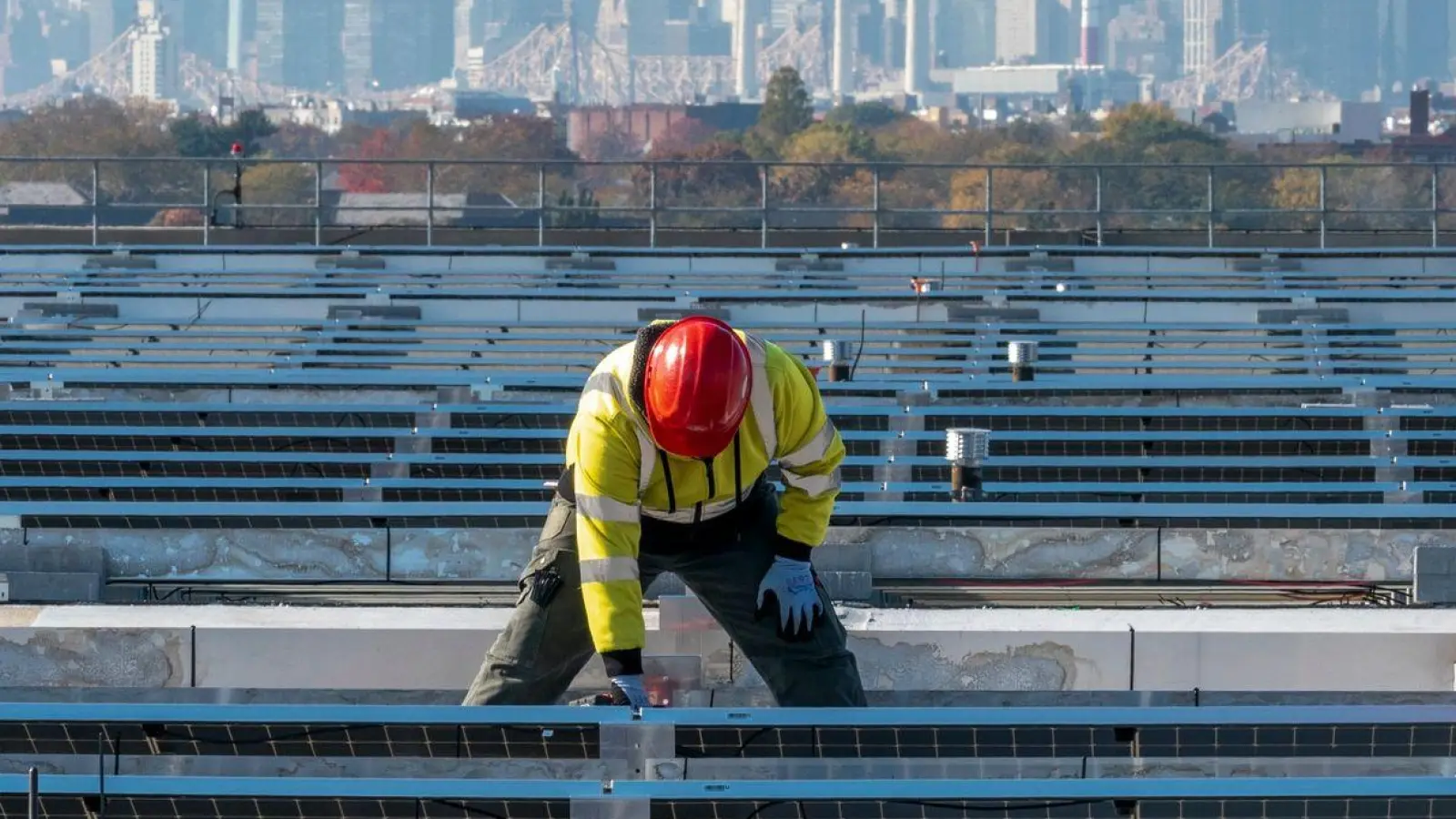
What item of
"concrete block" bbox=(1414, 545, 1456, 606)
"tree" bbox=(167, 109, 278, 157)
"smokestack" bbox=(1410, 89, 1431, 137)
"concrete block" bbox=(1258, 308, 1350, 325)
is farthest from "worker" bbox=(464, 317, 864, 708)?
"smokestack" bbox=(1410, 89, 1431, 137)

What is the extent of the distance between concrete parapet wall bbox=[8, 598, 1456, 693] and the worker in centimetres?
110

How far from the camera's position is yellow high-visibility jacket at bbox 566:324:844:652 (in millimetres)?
7250

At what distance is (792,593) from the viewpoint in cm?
761

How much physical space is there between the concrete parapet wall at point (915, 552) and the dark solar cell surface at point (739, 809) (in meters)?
5.28

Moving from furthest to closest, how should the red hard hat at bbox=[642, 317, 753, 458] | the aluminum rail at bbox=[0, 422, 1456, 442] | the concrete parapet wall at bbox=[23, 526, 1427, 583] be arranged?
the aluminum rail at bbox=[0, 422, 1456, 442] → the concrete parapet wall at bbox=[23, 526, 1427, 583] → the red hard hat at bbox=[642, 317, 753, 458]

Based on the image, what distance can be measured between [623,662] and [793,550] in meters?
0.75

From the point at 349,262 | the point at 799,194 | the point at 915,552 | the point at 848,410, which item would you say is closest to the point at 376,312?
the point at 349,262

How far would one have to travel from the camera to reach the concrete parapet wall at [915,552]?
39.2ft

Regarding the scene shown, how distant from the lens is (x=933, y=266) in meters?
A: 22.8

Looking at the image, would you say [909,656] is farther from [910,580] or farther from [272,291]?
[272,291]

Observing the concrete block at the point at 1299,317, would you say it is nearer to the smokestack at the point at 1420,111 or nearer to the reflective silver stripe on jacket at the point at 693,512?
the reflective silver stripe on jacket at the point at 693,512

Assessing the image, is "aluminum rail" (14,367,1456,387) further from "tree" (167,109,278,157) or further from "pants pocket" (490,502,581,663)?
"tree" (167,109,278,157)

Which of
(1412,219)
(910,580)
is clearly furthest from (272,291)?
(1412,219)

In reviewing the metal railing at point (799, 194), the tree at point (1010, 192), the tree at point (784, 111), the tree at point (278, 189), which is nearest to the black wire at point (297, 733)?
the metal railing at point (799, 194)
